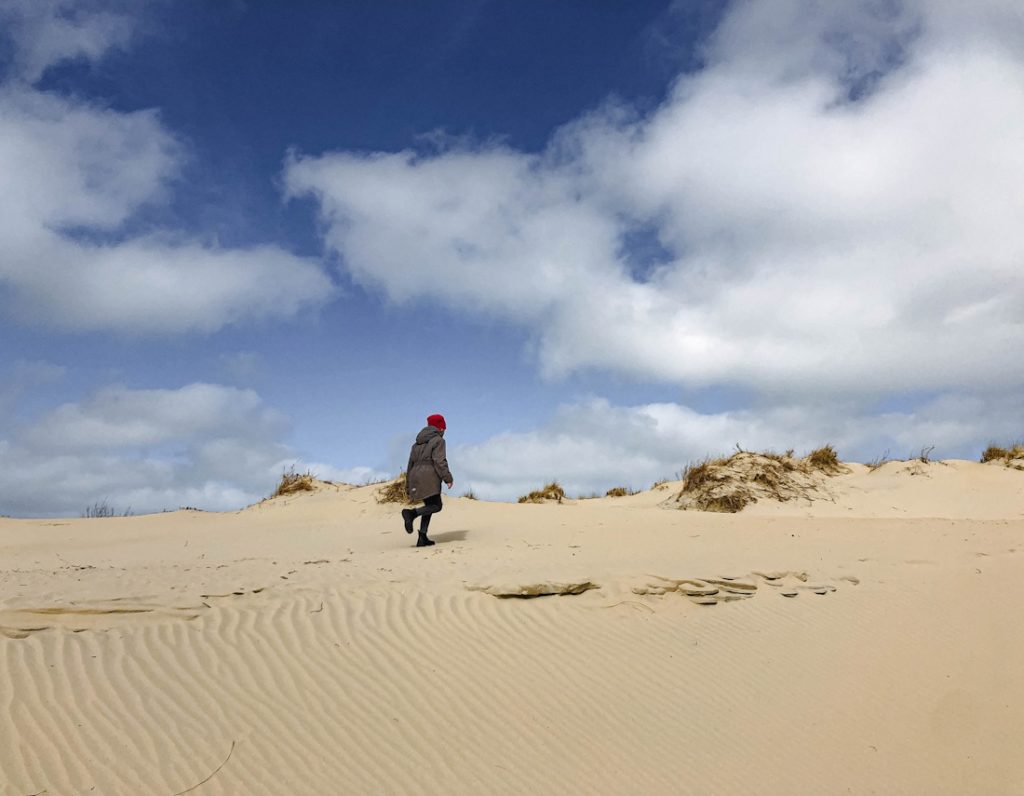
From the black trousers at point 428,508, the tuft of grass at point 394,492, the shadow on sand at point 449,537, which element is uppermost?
the tuft of grass at point 394,492

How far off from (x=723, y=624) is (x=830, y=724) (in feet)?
6.07

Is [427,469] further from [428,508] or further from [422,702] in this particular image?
[422,702]

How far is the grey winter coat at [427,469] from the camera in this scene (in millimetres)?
11305

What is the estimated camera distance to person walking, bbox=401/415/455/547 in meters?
11.3

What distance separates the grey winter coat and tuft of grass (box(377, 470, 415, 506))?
6.63 metres

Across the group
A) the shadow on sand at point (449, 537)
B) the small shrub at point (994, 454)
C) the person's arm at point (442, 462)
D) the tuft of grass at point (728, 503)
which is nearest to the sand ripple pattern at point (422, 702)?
the person's arm at point (442, 462)

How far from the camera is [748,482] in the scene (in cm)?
1730

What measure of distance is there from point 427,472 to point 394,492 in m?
7.40

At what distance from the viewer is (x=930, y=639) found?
8031 millimetres

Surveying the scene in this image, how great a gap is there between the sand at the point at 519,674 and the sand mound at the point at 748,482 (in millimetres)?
5840

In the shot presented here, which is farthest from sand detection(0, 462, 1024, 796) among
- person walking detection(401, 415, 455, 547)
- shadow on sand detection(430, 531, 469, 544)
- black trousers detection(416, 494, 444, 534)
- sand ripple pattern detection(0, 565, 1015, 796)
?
shadow on sand detection(430, 531, 469, 544)

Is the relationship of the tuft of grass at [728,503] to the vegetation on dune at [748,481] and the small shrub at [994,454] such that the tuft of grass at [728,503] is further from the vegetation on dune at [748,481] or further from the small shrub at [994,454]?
the small shrub at [994,454]

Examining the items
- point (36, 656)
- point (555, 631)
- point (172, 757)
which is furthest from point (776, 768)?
point (36, 656)

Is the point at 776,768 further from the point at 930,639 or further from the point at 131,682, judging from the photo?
the point at 131,682
